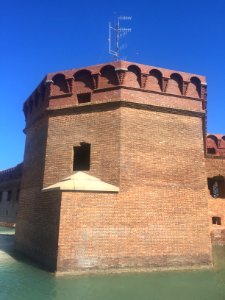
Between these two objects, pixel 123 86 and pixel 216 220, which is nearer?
pixel 123 86

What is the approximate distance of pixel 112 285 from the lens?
6.98 meters

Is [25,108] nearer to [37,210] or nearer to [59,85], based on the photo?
[59,85]

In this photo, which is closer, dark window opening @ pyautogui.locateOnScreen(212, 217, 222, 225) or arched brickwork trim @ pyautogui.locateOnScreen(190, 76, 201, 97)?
arched brickwork trim @ pyautogui.locateOnScreen(190, 76, 201, 97)

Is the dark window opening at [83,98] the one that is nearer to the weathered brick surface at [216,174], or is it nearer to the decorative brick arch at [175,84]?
the decorative brick arch at [175,84]

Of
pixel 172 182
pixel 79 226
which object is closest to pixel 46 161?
pixel 79 226

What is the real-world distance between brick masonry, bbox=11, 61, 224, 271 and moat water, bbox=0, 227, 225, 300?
1.65 ft

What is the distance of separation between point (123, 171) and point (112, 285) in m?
3.14

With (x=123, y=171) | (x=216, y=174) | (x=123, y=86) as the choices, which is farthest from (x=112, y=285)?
(x=216, y=174)

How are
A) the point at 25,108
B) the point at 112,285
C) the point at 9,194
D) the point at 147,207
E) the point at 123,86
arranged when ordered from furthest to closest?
the point at 9,194
the point at 25,108
the point at 123,86
the point at 147,207
the point at 112,285

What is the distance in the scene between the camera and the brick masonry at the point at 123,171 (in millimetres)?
8297

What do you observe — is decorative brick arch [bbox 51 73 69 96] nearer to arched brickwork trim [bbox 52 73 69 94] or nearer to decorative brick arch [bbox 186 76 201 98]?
arched brickwork trim [bbox 52 73 69 94]

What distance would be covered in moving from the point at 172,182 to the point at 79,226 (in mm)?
3100

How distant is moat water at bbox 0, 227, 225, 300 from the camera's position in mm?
6258

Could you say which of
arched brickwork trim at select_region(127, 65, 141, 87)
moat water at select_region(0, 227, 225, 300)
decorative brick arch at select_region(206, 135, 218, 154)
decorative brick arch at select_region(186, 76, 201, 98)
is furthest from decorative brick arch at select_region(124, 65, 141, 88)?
decorative brick arch at select_region(206, 135, 218, 154)
